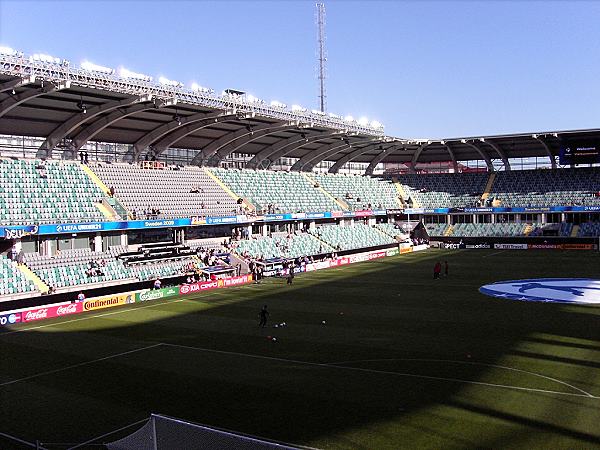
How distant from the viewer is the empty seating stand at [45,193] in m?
43.7

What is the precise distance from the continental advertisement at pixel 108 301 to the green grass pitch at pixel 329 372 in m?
1.53

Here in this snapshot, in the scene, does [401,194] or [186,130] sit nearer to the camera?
[186,130]

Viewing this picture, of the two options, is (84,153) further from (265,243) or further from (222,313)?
(222,313)

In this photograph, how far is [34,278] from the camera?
39812 millimetres

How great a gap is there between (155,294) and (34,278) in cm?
828

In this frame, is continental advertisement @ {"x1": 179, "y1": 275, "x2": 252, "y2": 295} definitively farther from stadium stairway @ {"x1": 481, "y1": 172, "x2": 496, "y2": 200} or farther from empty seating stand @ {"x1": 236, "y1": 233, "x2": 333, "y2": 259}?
stadium stairway @ {"x1": 481, "y1": 172, "x2": 496, "y2": 200}

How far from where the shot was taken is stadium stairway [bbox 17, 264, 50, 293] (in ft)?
128

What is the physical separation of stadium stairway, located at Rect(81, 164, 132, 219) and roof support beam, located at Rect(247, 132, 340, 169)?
24077mm

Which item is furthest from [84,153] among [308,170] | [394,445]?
[394,445]

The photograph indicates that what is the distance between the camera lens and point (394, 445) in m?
15.0

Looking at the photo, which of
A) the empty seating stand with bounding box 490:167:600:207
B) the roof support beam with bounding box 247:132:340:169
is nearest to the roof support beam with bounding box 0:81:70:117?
the roof support beam with bounding box 247:132:340:169

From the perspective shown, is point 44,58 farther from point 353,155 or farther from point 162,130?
point 353,155

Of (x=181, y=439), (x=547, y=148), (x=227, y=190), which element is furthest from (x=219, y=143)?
(x=181, y=439)

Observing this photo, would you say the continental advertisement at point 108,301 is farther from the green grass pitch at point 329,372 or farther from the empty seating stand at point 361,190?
the empty seating stand at point 361,190
